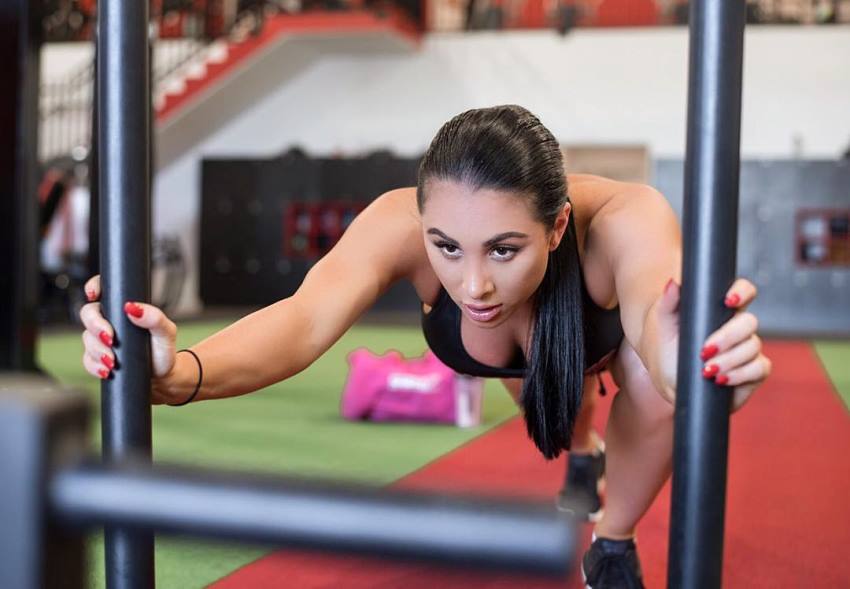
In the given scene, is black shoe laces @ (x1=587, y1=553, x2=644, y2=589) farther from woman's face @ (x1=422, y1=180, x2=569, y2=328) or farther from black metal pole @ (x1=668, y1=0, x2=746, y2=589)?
black metal pole @ (x1=668, y1=0, x2=746, y2=589)

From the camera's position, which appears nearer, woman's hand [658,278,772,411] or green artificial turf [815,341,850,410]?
woman's hand [658,278,772,411]

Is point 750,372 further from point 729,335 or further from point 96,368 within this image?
point 96,368

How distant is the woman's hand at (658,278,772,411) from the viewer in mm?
599

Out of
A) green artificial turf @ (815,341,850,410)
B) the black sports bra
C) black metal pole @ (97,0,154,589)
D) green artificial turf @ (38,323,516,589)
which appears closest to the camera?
black metal pole @ (97,0,154,589)

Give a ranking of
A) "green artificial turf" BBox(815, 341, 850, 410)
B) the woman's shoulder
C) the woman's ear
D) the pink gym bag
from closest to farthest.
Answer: the woman's ear < the woman's shoulder < the pink gym bag < "green artificial turf" BBox(815, 341, 850, 410)

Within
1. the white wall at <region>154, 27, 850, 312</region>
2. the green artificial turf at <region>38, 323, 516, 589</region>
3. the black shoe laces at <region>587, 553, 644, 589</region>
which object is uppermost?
the white wall at <region>154, 27, 850, 312</region>

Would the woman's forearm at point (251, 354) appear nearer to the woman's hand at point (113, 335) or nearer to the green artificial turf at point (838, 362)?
the woman's hand at point (113, 335)

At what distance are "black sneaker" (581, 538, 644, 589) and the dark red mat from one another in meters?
0.11

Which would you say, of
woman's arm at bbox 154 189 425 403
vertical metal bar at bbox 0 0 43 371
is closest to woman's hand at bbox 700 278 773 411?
woman's arm at bbox 154 189 425 403

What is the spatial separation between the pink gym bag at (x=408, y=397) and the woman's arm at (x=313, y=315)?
251 cm

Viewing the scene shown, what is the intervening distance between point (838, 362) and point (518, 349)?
5.95 metres

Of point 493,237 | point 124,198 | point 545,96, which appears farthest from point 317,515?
point 545,96

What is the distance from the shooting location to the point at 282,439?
3783 mm

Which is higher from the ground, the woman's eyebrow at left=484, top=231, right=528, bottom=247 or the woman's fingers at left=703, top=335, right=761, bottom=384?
the woman's eyebrow at left=484, top=231, right=528, bottom=247
